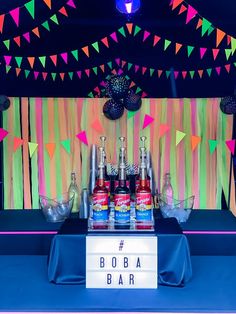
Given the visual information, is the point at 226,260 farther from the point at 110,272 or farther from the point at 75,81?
the point at 75,81

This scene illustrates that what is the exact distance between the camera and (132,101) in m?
2.82

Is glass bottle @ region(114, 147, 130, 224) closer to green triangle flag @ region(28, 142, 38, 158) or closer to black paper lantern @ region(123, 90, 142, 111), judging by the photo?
black paper lantern @ region(123, 90, 142, 111)

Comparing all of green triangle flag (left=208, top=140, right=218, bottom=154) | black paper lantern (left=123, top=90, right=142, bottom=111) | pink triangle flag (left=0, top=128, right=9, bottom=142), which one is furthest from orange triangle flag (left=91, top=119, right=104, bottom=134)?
green triangle flag (left=208, top=140, right=218, bottom=154)

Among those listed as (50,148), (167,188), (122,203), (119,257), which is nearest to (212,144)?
(167,188)

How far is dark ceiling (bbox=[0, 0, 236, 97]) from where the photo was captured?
3.21 metres

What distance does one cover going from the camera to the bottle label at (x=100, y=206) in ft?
5.89

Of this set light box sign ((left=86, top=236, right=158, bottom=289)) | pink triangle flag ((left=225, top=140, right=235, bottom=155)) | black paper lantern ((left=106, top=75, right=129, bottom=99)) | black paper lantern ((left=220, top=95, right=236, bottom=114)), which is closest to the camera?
light box sign ((left=86, top=236, right=158, bottom=289))

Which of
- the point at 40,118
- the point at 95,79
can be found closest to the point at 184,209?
the point at 40,118

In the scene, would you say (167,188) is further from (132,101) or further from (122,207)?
(122,207)

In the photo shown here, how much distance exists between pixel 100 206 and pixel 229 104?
57.5 inches

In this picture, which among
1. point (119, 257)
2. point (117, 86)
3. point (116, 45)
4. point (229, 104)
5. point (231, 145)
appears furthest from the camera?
point (116, 45)

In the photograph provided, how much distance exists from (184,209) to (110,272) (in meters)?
1.00

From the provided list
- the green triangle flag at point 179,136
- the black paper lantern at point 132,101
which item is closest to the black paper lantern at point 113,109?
the black paper lantern at point 132,101

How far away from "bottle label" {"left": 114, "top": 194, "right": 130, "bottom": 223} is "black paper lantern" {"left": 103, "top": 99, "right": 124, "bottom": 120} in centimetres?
114
